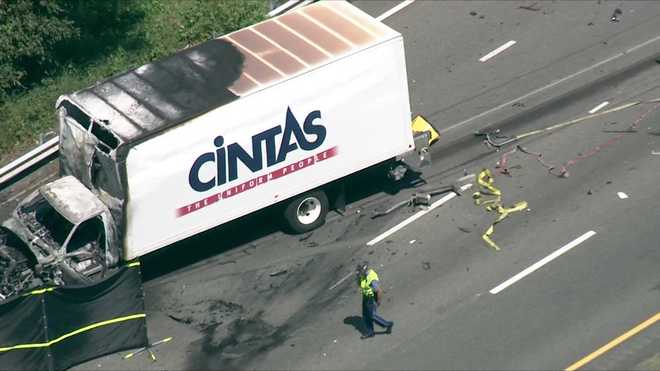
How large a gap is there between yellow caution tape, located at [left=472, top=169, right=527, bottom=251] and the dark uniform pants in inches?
142

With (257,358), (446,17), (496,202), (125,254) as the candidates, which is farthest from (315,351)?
(446,17)

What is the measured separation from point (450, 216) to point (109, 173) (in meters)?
7.12

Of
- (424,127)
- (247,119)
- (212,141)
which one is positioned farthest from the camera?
(424,127)

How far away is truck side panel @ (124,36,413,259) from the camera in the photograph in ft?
71.0

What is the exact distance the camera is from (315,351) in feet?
68.2

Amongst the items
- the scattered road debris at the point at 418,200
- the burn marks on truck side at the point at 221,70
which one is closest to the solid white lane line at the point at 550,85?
the scattered road debris at the point at 418,200

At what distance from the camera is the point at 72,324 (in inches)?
810

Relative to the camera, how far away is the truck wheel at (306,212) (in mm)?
23797

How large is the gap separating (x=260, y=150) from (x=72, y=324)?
486 centimetres

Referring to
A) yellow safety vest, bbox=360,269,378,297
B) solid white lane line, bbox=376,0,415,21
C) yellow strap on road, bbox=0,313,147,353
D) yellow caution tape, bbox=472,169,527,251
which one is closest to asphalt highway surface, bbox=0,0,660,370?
yellow caution tape, bbox=472,169,527,251

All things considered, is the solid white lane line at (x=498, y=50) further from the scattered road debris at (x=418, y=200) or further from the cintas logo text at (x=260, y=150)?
the cintas logo text at (x=260, y=150)

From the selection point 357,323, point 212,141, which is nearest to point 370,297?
point 357,323

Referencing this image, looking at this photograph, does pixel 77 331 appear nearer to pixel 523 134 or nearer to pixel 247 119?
pixel 247 119

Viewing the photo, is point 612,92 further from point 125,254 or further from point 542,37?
point 125,254
